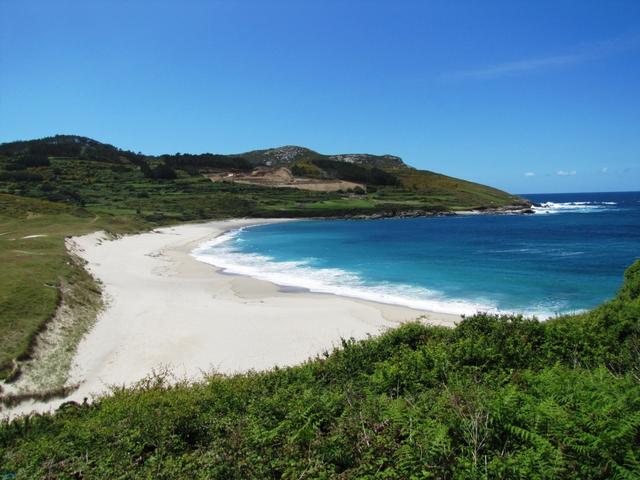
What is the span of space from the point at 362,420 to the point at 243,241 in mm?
55462

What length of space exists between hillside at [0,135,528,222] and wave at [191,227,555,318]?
143 feet

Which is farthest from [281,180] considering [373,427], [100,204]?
[373,427]

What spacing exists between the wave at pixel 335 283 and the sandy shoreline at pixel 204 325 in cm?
146

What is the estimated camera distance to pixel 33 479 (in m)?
5.16

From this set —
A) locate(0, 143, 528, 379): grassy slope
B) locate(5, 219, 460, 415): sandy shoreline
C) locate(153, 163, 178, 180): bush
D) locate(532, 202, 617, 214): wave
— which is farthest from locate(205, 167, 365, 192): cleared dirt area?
locate(5, 219, 460, 415): sandy shoreline

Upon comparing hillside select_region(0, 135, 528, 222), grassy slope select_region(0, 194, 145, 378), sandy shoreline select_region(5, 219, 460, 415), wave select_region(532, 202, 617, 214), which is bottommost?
sandy shoreline select_region(5, 219, 460, 415)

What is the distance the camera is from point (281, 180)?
14562cm

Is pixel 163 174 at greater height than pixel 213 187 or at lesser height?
greater

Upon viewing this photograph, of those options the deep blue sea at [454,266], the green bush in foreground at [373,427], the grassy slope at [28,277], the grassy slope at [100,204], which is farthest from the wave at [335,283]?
the grassy slope at [100,204]

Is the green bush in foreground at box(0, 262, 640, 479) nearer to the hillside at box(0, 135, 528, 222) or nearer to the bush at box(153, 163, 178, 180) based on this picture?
the hillside at box(0, 135, 528, 222)

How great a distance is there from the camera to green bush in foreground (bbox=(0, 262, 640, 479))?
4598 mm

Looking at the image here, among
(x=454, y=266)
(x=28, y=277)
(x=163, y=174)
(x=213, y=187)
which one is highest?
(x=163, y=174)

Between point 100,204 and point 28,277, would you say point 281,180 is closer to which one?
point 100,204

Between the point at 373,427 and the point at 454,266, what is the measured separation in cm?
3262
